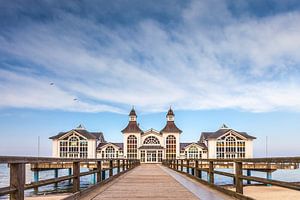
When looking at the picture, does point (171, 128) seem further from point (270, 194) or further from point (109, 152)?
point (270, 194)

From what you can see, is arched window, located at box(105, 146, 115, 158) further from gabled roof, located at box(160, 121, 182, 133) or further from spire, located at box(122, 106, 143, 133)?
gabled roof, located at box(160, 121, 182, 133)

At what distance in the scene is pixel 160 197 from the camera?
7.21m

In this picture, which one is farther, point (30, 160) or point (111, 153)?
point (111, 153)

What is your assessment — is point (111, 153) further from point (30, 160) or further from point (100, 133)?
point (30, 160)

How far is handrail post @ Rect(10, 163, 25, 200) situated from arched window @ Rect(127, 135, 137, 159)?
5947cm

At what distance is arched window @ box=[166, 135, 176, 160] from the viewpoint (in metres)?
63.7

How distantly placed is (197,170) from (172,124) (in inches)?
2120

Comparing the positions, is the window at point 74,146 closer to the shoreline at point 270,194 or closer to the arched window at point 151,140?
the arched window at point 151,140

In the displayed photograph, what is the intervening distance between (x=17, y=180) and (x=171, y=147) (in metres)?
60.7

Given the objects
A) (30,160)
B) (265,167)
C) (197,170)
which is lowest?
(265,167)


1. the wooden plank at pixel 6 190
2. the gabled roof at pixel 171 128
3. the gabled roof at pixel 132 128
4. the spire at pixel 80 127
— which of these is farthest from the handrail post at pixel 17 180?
the spire at pixel 80 127

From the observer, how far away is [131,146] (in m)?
63.7

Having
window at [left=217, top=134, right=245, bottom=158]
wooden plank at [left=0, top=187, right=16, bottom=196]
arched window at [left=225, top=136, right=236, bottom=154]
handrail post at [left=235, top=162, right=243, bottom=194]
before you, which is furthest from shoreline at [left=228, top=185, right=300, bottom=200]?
wooden plank at [left=0, top=187, right=16, bottom=196]

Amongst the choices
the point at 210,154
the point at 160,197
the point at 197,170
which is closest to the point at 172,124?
the point at 210,154
